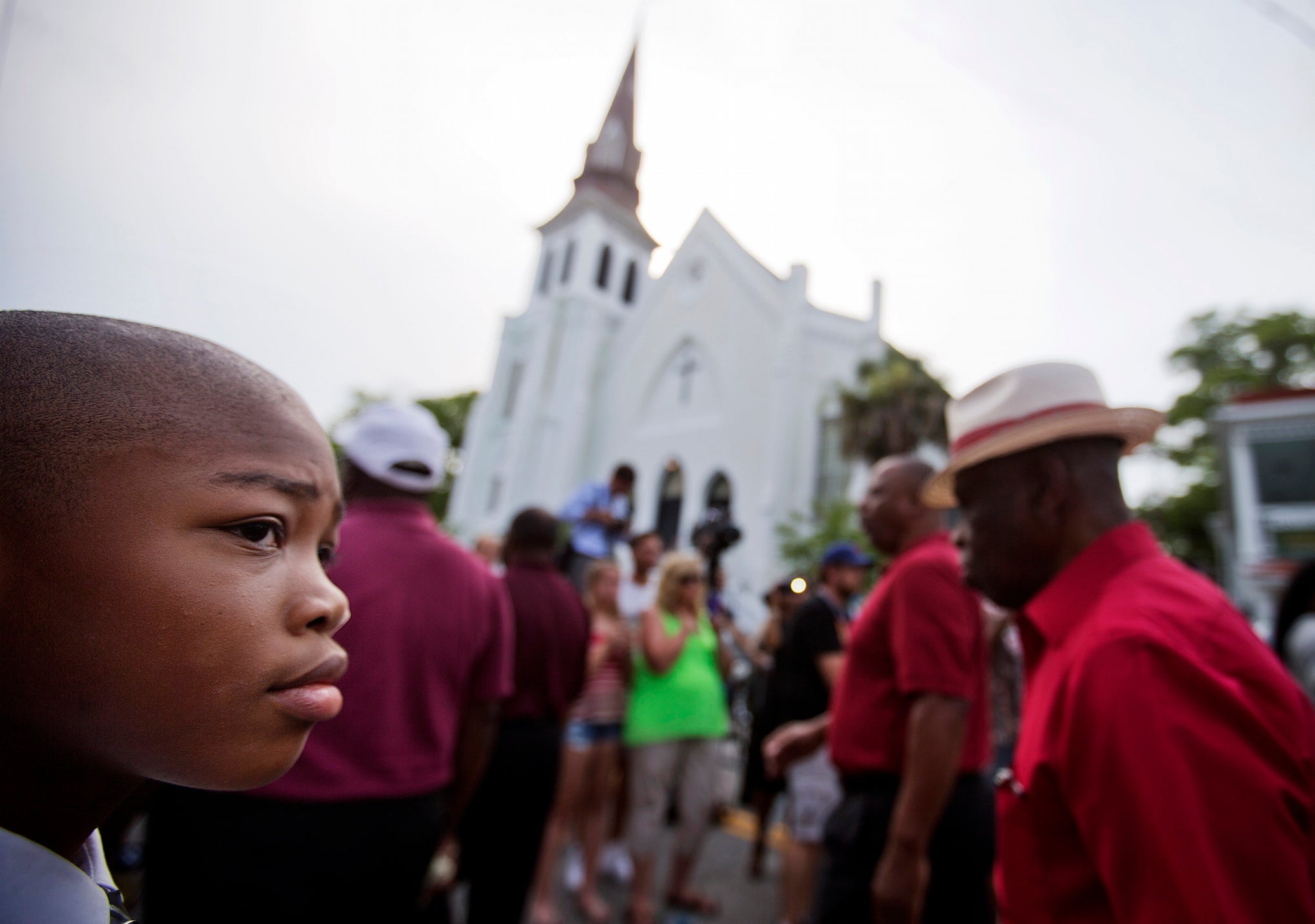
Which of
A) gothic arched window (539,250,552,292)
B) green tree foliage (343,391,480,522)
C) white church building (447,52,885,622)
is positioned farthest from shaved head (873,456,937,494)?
green tree foliage (343,391,480,522)

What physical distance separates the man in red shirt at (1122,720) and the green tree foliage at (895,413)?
1510cm

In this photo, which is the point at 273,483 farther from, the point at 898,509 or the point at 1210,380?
the point at 1210,380

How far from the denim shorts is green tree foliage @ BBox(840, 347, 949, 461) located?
1330cm

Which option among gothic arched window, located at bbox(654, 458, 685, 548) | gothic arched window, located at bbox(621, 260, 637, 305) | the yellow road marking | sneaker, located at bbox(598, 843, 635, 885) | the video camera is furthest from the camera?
gothic arched window, located at bbox(621, 260, 637, 305)

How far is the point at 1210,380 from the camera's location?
26641mm

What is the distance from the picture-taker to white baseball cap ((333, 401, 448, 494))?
75.2 inches

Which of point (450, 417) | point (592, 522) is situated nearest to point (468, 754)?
point (592, 522)

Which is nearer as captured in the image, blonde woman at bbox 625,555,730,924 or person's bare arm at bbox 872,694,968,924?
person's bare arm at bbox 872,694,968,924

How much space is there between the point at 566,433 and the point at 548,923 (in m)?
21.6

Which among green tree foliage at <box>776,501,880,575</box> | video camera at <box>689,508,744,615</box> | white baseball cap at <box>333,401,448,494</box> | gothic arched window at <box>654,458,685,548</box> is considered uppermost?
gothic arched window at <box>654,458,685,548</box>

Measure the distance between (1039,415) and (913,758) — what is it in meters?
1.12

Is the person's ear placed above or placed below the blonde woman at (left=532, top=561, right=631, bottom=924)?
A: above

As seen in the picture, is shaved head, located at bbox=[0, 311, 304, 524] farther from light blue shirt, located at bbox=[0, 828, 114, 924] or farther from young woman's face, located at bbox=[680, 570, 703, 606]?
young woman's face, located at bbox=[680, 570, 703, 606]

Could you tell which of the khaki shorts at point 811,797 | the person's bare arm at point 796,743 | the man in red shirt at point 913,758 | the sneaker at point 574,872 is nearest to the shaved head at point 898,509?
the man in red shirt at point 913,758
